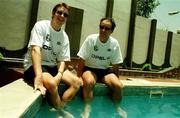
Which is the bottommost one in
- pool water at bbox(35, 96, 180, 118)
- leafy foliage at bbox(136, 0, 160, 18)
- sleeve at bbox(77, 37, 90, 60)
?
pool water at bbox(35, 96, 180, 118)

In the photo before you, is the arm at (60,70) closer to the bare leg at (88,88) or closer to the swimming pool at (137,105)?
the swimming pool at (137,105)

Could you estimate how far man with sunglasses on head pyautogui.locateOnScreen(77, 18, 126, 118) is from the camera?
545 cm

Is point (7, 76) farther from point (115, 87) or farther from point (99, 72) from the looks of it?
point (115, 87)

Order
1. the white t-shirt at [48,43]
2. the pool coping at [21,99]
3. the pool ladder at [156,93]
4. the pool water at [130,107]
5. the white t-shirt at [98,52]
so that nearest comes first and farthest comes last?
the pool coping at [21,99] < the white t-shirt at [48,43] < the pool water at [130,107] < the white t-shirt at [98,52] < the pool ladder at [156,93]

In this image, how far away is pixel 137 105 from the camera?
22.7 ft

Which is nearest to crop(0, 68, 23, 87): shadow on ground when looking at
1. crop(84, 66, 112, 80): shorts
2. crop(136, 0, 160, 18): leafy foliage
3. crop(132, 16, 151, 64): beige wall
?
crop(84, 66, 112, 80): shorts

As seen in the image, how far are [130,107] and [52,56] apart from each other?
2.42 m

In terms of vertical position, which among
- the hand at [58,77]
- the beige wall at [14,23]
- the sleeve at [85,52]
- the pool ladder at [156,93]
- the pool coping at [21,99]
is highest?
the beige wall at [14,23]

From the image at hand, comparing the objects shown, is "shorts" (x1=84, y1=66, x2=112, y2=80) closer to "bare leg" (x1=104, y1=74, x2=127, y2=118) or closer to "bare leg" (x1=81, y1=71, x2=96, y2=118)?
"bare leg" (x1=104, y1=74, x2=127, y2=118)

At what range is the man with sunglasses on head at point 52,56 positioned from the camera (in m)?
4.36

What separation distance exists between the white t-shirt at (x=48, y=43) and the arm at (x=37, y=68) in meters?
0.13

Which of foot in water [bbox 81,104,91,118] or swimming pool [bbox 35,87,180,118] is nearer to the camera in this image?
foot in water [bbox 81,104,91,118]

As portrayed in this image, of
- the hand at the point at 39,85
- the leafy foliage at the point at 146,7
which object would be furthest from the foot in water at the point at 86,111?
the leafy foliage at the point at 146,7

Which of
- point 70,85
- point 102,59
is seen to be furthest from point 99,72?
point 70,85
